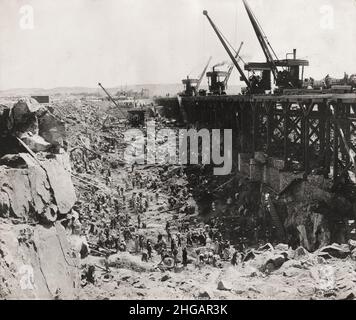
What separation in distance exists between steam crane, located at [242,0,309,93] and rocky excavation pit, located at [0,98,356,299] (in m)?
4.79

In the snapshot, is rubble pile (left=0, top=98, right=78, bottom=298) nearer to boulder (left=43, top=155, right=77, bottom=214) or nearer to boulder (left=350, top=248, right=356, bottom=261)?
boulder (left=43, top=155, right=77, bottom=214)

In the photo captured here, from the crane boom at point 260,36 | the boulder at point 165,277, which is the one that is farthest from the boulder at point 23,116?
the crane boom at point 260,36

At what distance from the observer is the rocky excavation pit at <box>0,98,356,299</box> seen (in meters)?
9.40

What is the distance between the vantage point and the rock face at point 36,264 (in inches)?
329

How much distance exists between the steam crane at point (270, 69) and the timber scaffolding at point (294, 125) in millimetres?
1168

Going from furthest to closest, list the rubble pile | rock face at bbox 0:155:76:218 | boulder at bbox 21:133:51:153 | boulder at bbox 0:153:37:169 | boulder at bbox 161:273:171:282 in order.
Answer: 1. boulder at bbox 21:133:51:153
2. boulder at bbox 161:273:171:282
3. boulder at bbox 0:153:37:169
4. rock face at bbox 0:155:76:218
5. the rubble pile

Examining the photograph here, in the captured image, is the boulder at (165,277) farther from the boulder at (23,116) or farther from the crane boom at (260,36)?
the crane boom at (260,36)

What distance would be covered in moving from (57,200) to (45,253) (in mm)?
2016

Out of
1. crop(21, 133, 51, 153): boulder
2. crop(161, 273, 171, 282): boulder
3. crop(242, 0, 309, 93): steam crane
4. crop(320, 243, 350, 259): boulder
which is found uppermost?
crop(242, 0, 309, 93): steam crane

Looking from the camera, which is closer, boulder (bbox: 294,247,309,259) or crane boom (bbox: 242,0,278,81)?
boulder (bbox: 294,247,309,259)

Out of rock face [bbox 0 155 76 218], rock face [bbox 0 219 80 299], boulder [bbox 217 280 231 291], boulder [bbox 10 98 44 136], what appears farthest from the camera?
boulder [bbox 10 98 44 136]

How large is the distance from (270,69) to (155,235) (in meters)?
9.53

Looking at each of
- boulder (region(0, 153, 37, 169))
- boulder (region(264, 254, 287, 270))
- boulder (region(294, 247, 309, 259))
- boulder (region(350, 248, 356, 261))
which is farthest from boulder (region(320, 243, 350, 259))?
boulder (region(0, 153, 37, 169))

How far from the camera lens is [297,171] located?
49.5 feet
